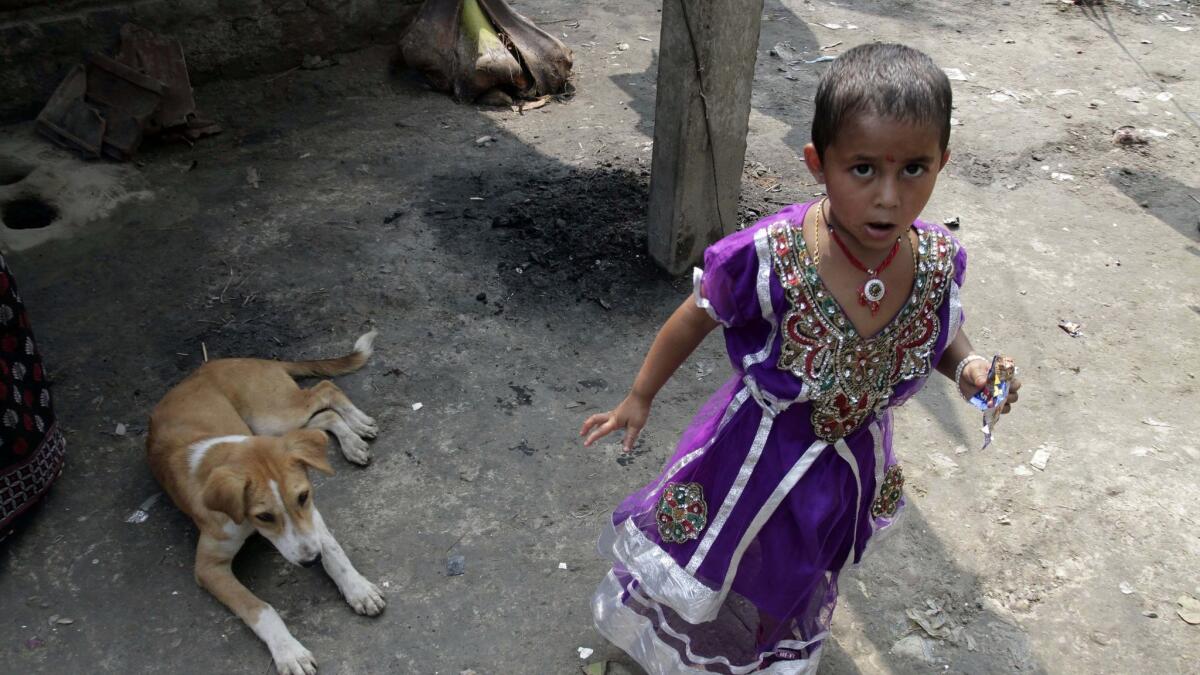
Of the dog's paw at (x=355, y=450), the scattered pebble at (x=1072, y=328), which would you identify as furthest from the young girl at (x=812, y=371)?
the scattered pebble at (x=1072, y=328)

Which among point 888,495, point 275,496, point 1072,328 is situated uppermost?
point 888,495

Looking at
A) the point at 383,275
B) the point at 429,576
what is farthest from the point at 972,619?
the point at 383,275

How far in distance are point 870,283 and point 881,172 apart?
0.96ft

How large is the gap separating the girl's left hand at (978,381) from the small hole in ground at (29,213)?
4.93 metres

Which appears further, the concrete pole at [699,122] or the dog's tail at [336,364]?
the concrete pole at [699,122]

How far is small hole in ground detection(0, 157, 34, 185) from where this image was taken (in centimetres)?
526

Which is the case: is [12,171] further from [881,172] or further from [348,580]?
[881,172]

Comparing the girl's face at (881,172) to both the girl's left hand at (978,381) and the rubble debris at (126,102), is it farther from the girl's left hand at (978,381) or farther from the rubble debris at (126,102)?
the rubble debris at (126,102)

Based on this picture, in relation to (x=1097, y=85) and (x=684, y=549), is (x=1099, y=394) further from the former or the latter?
(x=1097, y=85)

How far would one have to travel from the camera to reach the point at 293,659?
2.82 meters

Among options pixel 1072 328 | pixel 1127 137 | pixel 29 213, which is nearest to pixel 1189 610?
pixel 1072 328

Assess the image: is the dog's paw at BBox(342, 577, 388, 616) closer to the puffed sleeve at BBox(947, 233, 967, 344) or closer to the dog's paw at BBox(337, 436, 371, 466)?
Answer: the dog's paw at BBox(337, 436, 371, 466)

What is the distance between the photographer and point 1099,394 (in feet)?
13.5

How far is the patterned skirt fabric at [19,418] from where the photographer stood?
314 cm
